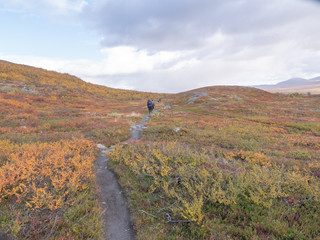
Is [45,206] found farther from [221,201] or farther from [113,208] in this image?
[221,201]

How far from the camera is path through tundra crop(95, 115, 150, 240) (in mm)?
4965

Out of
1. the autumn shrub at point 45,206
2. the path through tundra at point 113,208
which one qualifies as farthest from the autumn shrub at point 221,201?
the autumn shrub at point 45,206

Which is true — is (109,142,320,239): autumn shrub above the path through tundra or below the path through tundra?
above

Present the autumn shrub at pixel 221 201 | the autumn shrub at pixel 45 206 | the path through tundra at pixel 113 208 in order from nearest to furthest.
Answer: the autumn shrub at pixel 45 206 → the autumn shrub at pixel 221 201 → the path through tundra at pixel 113 208

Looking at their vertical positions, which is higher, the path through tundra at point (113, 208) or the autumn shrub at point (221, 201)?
the autumn shrub at point (221, 201)

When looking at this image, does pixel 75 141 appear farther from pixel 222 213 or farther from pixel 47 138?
pixel 222 213

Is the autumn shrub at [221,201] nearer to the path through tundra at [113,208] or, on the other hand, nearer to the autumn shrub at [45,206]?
the path through tundra at [113,208]

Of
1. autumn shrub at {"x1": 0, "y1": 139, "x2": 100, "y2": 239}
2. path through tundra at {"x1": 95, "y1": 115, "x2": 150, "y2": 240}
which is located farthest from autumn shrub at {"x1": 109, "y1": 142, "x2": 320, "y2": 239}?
autumn shrub at {"x1": 0, "y1": 139, "x2": 100, "y2": 239}

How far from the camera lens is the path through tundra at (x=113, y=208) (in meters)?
4.96

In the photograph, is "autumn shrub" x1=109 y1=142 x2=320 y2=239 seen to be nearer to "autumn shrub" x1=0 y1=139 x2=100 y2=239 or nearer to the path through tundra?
the path through tundra

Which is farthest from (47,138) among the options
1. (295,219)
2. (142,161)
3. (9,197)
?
(295,219)

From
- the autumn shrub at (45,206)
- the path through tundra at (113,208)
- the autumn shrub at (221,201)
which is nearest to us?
the autumn shrub at (45,206)

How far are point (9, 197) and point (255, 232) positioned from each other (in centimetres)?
815

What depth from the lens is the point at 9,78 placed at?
4438 cm
